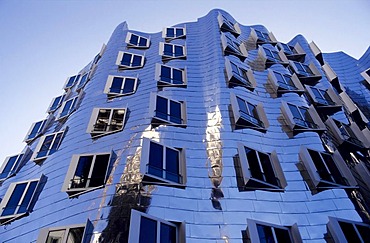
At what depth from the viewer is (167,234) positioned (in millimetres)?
9094

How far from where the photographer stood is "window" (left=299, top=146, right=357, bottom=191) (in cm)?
1160

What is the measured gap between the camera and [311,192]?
11.5m

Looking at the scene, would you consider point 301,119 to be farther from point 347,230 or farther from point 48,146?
point 48,146

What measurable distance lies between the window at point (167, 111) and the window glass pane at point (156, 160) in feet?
6.27

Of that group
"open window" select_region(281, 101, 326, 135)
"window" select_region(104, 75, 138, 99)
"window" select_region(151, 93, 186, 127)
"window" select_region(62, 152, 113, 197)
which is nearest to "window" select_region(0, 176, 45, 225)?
"window" select_region(62, 152, 113, 197)

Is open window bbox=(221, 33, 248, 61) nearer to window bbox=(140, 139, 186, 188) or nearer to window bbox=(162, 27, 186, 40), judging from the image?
window bbox=(162, 27, 186, 40)

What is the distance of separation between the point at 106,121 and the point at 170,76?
5.12 m

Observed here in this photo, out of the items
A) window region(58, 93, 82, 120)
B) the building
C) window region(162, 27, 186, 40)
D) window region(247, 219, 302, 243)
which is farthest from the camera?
window region(162, 27, 186, 40)

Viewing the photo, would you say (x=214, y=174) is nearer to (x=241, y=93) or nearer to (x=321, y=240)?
(x=321, y=240)

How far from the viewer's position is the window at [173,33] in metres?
22.5

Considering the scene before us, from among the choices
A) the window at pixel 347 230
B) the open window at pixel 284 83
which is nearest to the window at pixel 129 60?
the open window at pixel 284 83

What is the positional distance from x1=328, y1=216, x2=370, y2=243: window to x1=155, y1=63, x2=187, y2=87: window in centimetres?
1039

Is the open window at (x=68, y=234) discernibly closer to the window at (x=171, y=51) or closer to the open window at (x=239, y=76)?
the open window at (x=239, y=76)

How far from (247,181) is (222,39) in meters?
12.8
